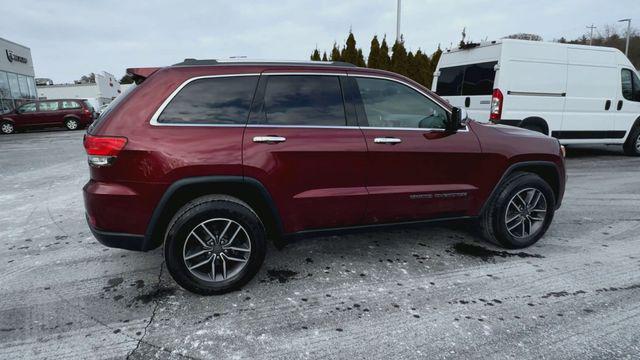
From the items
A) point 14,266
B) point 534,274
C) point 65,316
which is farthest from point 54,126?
point 534,274

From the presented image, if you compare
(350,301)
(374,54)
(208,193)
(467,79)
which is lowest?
(350,301)

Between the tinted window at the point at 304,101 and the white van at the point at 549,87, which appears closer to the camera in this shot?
the tinted window at the point at 304,101

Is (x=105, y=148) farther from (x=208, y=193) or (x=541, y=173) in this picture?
(x=541, y=173)

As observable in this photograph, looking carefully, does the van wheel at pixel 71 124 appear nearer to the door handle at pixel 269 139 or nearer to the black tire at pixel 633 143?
the door handle at pixel 269 139

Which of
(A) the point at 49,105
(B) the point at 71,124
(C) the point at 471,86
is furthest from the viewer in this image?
(B) the point at 71,124

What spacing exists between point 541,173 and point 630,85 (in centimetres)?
682

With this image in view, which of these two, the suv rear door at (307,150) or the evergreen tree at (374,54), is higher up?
the evergreen tree at (374,54)

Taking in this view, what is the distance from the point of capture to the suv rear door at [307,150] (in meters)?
2.90

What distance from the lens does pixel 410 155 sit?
326 centimetres

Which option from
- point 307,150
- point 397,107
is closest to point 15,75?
point 307,150

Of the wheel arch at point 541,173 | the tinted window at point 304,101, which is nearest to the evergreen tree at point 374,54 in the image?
the wheel arch at point 541,173

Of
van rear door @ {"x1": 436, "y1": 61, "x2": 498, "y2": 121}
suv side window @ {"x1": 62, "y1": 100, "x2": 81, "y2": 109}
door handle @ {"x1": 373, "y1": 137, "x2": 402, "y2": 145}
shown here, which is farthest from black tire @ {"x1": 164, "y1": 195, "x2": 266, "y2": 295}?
suv side window @ {"x1": 62, "y1": 100, "x2": 81, "y2": 109}

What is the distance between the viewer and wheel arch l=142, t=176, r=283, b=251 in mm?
2754

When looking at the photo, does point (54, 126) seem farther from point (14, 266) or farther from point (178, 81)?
point (178, 81)
